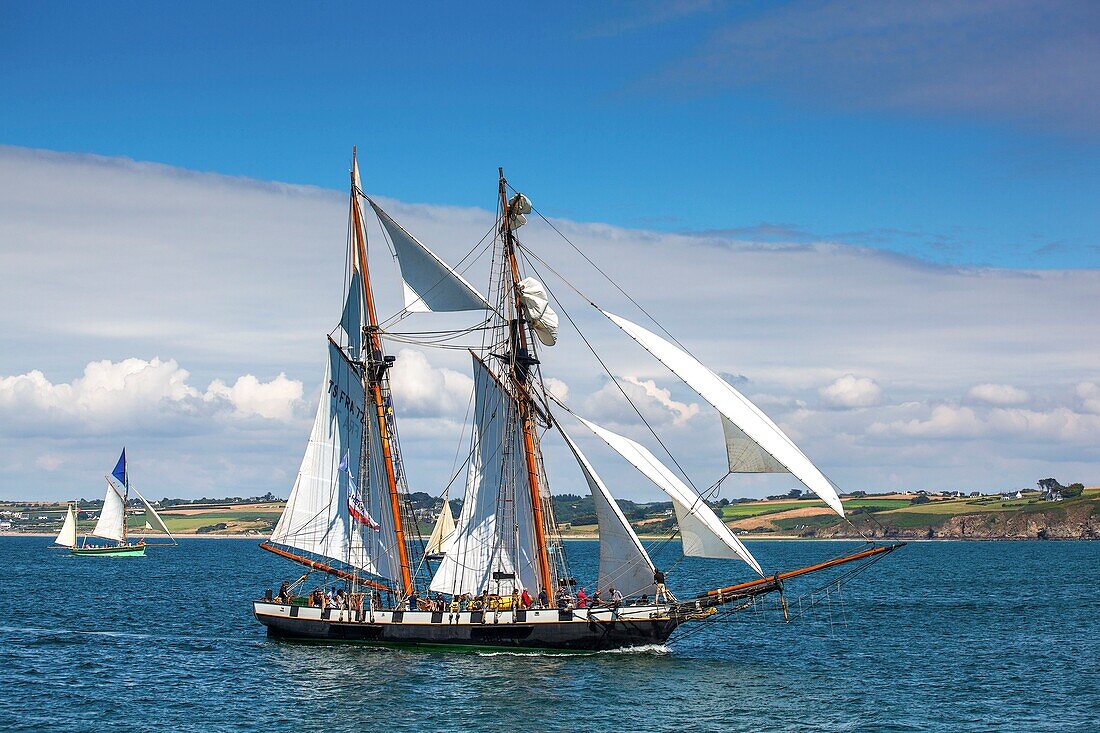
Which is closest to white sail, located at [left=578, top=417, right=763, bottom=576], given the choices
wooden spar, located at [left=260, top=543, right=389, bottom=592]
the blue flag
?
wooden spar, located at [left=260, top=543, right=389, bottom=592]

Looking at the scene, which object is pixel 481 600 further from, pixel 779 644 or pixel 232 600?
pixel 232 600

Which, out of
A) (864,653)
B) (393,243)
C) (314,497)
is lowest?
(864,653)

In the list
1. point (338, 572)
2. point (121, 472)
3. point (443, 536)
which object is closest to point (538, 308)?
point (443, 536)

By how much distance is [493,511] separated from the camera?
67.8 meters

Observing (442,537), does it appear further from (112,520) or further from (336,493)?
(112,520)

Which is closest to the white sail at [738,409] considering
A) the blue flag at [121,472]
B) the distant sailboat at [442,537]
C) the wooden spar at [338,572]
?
the distant sailboat at [442,537]

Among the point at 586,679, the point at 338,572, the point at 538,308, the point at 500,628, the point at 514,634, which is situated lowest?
the point at 586,679

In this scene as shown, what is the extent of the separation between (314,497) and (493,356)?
43.5 ft

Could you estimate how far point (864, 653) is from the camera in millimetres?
69625

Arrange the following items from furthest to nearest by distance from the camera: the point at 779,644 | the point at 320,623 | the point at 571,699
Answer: the point at 779,644 → the point at 320,623 → the point at 571,699

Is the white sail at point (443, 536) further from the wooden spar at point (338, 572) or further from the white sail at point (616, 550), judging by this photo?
the white sail at point (616, 550)

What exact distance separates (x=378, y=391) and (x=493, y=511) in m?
10.5

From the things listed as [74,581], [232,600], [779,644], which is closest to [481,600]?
[779,644]

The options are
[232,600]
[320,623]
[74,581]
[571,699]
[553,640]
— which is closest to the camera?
[571,699]
